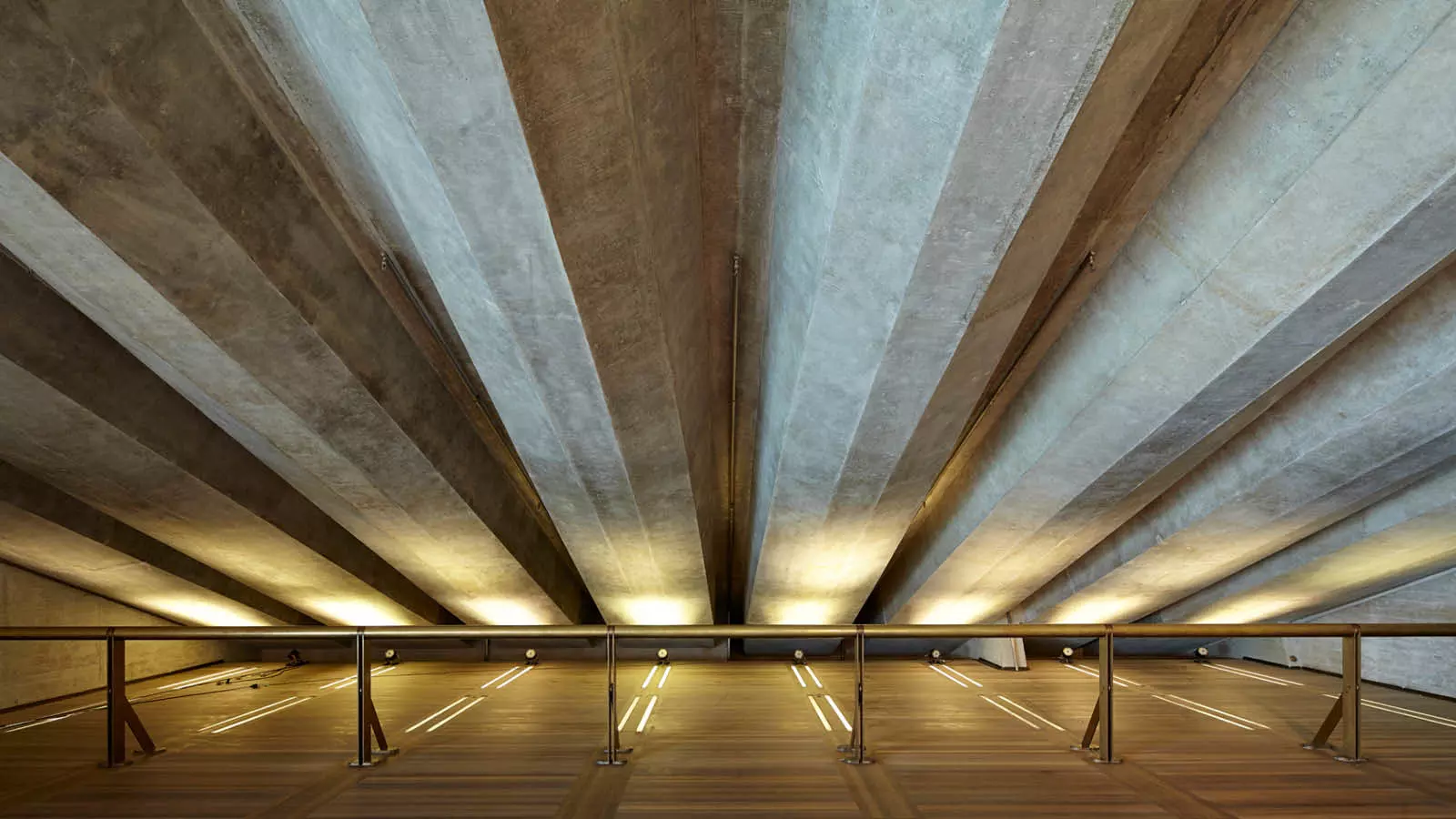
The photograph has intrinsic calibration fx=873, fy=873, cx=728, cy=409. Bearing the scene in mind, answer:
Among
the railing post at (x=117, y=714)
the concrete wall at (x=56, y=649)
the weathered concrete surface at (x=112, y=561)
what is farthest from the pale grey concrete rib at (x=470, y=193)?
the concrete wall at (x=56, y=649)

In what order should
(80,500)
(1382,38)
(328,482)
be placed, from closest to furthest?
1. (1382,38)
2. (328,482)
3. (80,500)

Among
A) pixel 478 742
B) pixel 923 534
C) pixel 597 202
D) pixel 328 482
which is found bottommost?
pixel 478 742

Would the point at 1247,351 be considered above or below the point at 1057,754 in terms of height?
above

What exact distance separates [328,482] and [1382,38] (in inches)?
297

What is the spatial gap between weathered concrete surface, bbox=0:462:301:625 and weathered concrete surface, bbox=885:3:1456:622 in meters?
8.45

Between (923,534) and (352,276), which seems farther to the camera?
(923,534)

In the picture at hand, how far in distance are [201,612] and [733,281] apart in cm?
838

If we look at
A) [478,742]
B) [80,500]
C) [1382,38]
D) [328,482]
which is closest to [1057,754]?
[478,742]

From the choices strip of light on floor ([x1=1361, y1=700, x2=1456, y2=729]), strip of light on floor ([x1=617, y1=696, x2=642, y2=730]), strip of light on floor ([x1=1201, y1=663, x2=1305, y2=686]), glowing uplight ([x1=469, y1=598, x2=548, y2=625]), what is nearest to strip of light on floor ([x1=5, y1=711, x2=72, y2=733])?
glowing uplight ([x1=469, y1=598, x2=548, y2=625])

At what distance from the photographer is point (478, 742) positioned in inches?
243

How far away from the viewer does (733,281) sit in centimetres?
654

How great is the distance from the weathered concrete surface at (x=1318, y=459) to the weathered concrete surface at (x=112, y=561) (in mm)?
9955

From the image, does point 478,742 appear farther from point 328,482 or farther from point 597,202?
point 597,202

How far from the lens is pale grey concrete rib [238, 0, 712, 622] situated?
142 inches
